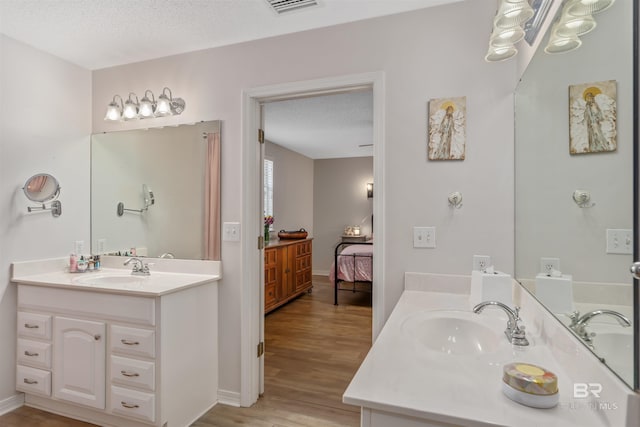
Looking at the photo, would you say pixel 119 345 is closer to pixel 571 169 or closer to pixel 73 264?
pixel 73 264

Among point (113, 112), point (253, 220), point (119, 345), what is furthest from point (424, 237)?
point (113, 112)

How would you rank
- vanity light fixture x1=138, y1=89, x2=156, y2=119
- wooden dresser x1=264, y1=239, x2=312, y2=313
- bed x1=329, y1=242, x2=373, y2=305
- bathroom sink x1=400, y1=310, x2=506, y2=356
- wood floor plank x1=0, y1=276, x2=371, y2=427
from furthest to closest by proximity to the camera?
1. bed x1=329, y1=242, x2=373, y2=305
2. wooden dresser x1=264, y1=239, x2=312, y2=313
3. vanity light fixture x1=138, y1=89, x2=156, y2=119
4. wood floor plank x1=0, y1=276, x2=371, y2=427
5. bathroom sink x1=400, y1=310, x2=506, y2=356

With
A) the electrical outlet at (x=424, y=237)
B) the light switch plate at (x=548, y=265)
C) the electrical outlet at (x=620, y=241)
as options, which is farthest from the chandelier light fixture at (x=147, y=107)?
the electrical outlet at (x=620, y=241)

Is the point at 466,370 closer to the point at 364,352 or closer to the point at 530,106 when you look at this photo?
the point at 530,106

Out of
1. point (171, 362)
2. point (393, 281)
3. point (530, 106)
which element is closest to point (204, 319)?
point (171, 362)

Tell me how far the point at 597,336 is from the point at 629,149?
1.50ft

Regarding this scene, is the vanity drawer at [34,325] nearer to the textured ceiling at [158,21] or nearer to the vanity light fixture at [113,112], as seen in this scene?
the vanity light fixture at [113,112]

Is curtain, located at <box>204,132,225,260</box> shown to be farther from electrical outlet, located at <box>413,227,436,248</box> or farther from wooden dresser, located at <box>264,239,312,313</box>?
wooden dresser, located at <box>264,239,312,313</box>

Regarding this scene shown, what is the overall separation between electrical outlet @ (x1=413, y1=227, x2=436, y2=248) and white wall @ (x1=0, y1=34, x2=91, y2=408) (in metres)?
2.56

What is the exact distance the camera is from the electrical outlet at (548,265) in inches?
46.4

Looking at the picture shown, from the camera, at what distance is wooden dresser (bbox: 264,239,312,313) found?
4391 mm

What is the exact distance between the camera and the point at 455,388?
0.85 metres

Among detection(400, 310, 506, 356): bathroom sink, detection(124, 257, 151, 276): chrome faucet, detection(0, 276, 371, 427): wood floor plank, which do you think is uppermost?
detection(124, 257, 151, 276): chrome faucet

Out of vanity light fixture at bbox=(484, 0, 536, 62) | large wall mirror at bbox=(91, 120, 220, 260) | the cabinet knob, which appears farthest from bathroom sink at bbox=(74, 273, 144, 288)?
vanity light fixture at bbox=(484, 0, 536, 62)
